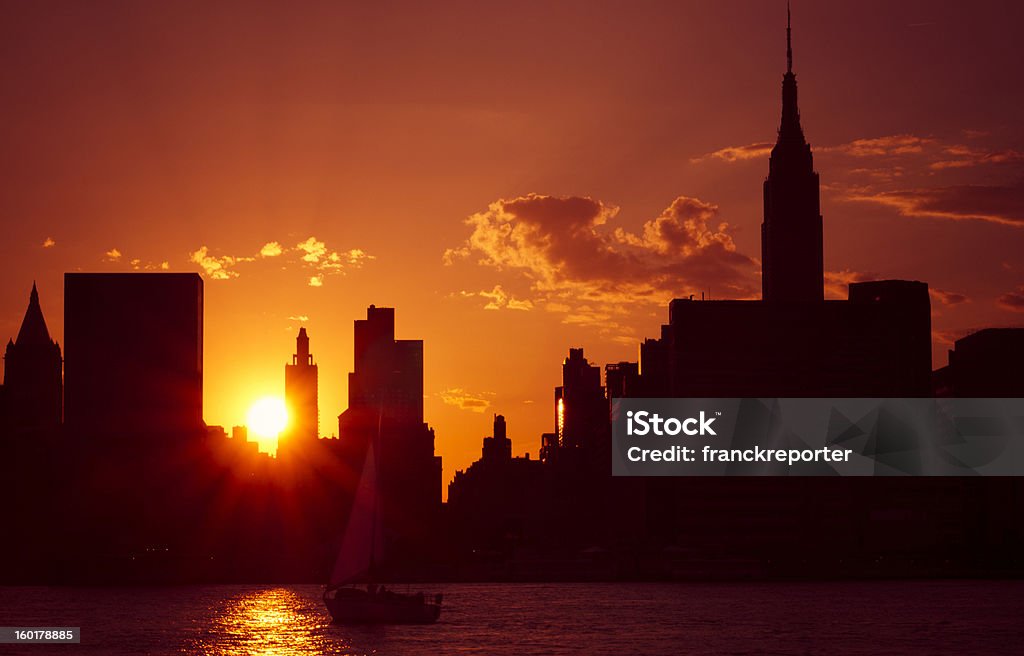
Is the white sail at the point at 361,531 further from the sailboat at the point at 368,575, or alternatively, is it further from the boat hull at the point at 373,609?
the boat hull at the point at 373,609

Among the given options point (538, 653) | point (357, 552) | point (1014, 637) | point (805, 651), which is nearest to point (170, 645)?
point (357, 552)

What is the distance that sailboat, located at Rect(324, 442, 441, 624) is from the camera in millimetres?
170000

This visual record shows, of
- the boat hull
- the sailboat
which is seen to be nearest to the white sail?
the sailboat

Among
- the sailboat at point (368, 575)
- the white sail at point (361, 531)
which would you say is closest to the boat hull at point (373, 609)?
the sailboat at point (368, 575)

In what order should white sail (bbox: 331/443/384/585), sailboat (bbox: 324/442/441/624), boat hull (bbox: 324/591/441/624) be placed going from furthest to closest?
boat hull (bbox: 324/591/441/624)
sailboat (bbox: 324/442/441/624)
white sail (bbox: 331/443/384/585)

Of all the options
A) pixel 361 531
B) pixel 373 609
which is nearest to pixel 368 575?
pixel 373 609

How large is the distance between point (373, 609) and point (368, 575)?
407 centimetres

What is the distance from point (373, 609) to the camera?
181 m

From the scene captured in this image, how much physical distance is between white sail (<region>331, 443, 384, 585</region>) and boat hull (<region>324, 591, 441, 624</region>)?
22.4 ft

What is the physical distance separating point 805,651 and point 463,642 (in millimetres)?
36303

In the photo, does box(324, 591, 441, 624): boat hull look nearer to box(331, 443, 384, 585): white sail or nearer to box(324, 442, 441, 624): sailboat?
box(324, 442, 441, 624): sailboat

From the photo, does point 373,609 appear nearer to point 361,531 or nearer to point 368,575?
point 368,575

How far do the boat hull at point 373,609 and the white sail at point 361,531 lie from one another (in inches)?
269

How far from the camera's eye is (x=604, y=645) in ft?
510
